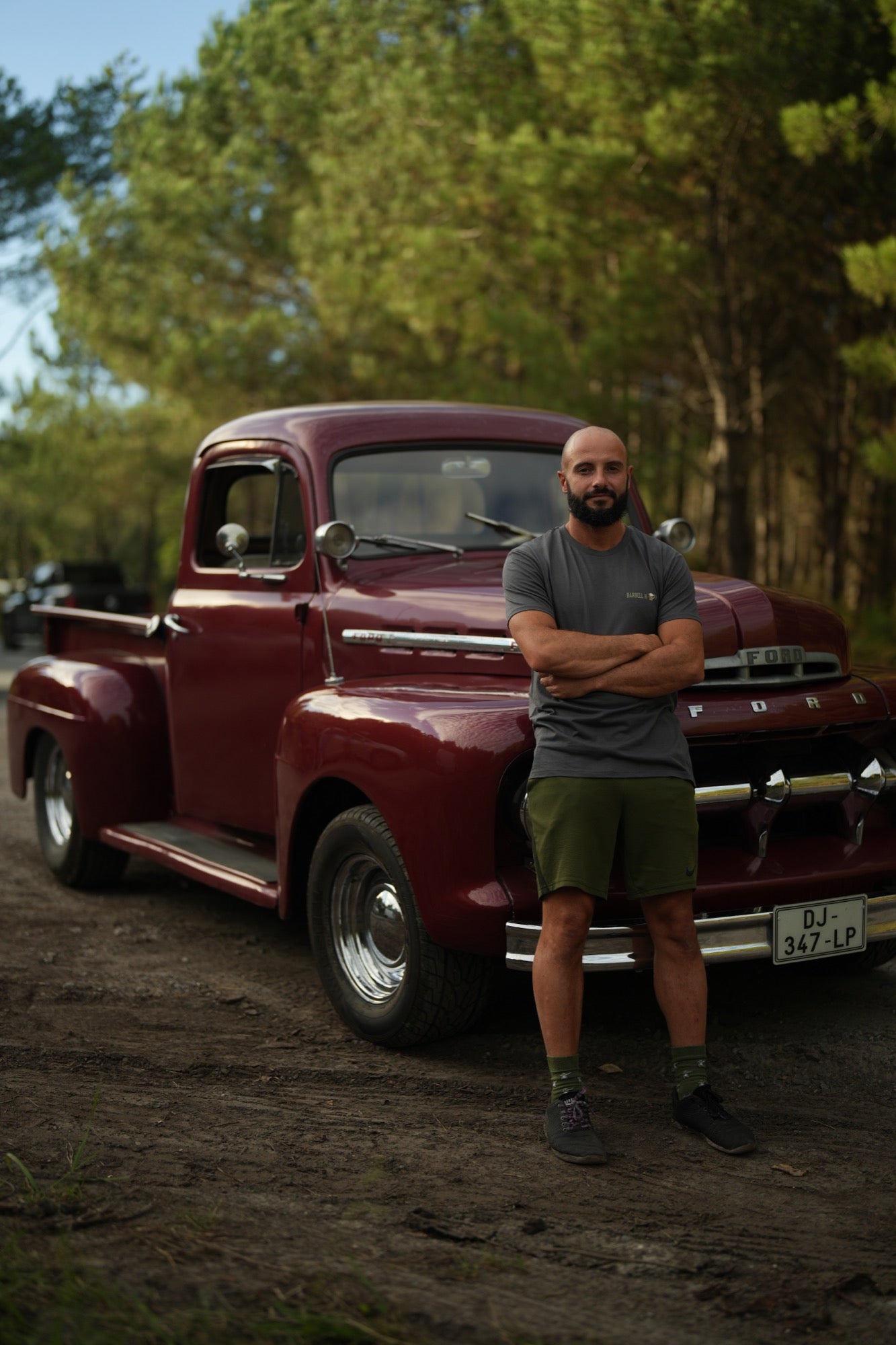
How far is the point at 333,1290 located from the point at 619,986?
8.28 ft

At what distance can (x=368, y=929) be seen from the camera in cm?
470

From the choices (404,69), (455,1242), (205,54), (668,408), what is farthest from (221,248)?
(455,1242)

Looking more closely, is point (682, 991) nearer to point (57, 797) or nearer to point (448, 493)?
point (448, 493)

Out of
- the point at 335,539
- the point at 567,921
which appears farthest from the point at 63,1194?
the point at 335,539

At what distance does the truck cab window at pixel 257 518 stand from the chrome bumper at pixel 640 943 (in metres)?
2.09

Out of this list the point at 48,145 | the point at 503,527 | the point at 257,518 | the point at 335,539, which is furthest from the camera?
the point at 48,145

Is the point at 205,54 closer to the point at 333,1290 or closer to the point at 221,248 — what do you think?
the point at 221,248


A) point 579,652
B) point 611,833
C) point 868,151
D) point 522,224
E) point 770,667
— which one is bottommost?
point 611,833

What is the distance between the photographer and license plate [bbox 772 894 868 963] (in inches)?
161

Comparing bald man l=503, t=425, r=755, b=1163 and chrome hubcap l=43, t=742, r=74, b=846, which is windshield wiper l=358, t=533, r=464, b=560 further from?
chrome hubcap l=43, t=742, r=74, b=846

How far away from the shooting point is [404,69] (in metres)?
21.4

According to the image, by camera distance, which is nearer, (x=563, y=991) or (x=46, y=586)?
(x=563, y=991)

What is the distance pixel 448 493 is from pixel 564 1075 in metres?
2.55

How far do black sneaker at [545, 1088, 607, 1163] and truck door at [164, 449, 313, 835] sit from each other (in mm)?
2090
